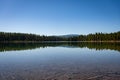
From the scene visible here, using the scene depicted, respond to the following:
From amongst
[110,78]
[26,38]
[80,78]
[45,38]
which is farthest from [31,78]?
[45,38]

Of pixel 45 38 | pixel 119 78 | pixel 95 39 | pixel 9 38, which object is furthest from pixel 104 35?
pixel 119 78

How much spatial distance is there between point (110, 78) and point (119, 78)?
1.92 feet

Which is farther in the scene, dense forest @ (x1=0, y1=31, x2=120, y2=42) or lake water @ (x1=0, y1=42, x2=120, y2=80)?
dense forest @ (x1=0, y1=31, x2=120, y2=42)

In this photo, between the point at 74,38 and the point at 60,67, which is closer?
the point at 60,67

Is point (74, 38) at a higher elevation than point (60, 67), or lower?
higher

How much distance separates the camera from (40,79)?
35.6 ft

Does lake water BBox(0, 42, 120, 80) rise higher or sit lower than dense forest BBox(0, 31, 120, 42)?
lower

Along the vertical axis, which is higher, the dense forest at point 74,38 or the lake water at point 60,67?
the dense forest at point 74,38

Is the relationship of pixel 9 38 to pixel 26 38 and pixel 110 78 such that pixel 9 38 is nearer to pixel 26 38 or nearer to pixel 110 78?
pixel 26 38

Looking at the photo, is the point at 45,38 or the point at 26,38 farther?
the point at 45,38

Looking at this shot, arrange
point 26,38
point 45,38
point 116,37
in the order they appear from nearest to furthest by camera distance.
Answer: point 116,37, point 26,38, point 45,38

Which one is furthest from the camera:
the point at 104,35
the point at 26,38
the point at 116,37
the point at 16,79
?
the point at 26,38

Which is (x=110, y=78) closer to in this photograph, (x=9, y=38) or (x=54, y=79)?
(x=54, y=79)

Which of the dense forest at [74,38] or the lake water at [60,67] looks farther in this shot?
the dense forest at [74,38]
